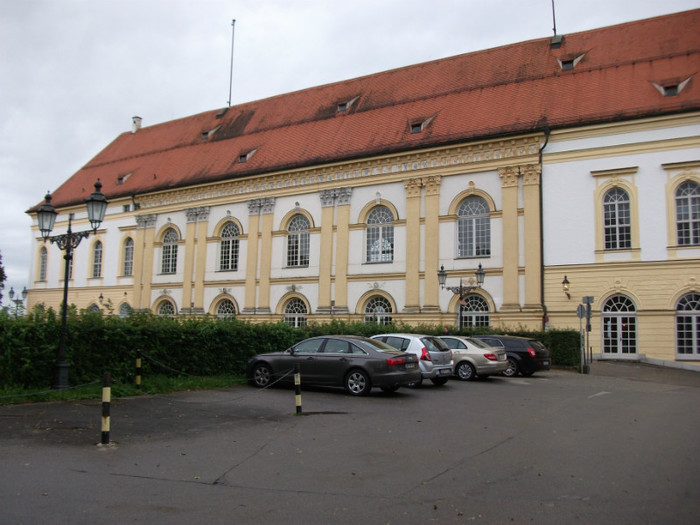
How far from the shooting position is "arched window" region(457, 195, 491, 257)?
3253 centimetres

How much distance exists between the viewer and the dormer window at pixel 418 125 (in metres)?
35.4

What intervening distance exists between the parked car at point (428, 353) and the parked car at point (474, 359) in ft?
6.48

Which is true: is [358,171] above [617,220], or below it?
above

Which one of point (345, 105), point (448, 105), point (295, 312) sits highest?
point (345, 105)

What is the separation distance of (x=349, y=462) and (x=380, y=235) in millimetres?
27380

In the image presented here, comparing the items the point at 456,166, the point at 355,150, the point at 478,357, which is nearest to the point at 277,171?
the point at 355,150

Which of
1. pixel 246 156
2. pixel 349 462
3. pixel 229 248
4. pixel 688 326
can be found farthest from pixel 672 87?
pixel 349 462

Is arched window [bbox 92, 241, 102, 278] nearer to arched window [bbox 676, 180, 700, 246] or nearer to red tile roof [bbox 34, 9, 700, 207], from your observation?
red tile roof [bbox 34, 9, 700, 207]

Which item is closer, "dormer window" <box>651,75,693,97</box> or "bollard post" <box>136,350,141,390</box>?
"bollard post" <box>136,350,141,390</box>

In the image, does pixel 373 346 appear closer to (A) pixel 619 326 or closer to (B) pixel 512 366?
(B) pixel 512 366

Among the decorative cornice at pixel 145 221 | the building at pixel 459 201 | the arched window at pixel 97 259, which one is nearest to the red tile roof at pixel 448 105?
the building at pixel 459 201

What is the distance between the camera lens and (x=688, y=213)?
28516 mm

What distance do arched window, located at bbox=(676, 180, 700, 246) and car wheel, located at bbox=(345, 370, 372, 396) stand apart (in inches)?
764

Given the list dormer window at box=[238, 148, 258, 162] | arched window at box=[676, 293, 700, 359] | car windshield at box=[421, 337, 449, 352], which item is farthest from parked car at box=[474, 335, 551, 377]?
dormer window at box=[238, 148, 258, 162]
